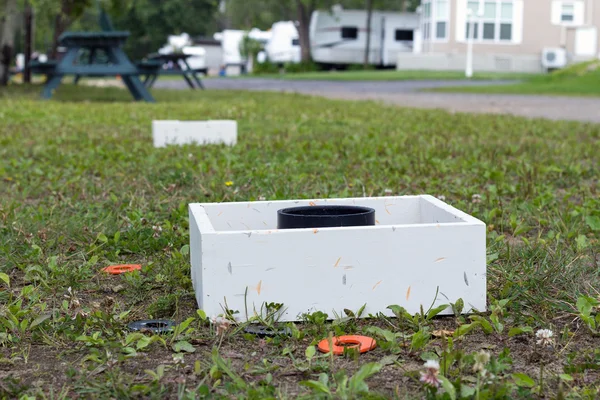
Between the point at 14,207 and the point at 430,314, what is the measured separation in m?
2.50

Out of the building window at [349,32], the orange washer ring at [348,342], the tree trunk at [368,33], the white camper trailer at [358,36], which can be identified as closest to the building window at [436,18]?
the tree trunk at [368,33]

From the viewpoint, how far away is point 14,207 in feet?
14.2

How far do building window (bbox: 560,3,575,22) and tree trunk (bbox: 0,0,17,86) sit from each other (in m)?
31.0

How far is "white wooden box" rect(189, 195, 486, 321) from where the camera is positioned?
2.62 metres

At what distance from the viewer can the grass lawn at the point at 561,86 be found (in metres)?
19.4

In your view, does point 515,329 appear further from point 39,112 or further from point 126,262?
point 39,112

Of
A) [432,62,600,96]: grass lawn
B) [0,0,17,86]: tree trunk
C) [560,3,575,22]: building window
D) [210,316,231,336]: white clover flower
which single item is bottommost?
[210,316,231,336]: white clover flower

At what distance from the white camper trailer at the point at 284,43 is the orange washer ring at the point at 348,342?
172 ft

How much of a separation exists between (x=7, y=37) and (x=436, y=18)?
27.3 m

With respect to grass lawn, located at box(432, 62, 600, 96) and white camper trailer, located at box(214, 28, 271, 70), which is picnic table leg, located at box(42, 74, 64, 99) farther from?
white camper trailer, located at box(214, 28, 271, 70)

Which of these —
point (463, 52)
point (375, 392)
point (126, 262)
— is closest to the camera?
point (375, 392)

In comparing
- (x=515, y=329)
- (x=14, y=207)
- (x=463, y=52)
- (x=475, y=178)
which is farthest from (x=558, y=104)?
(x=463, y=52)

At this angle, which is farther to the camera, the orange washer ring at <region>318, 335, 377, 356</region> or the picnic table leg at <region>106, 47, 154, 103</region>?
the picnic table leg at <region>106, 47, 154, 103</region>

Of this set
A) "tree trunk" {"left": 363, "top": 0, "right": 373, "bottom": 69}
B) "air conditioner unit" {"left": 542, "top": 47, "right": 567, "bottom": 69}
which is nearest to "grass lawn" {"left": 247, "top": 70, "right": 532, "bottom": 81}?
"air conditioner unit" {"left": 542, "top": 47, "right": 567, "bottom": 69}
